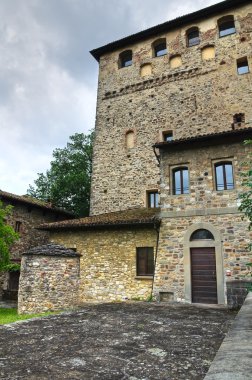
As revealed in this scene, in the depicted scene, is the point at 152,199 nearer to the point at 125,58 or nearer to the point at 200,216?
the point at 200,216

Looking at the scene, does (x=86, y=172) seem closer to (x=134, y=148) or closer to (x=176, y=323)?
(x=134, y=148)

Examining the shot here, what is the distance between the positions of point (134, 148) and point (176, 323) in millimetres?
13631

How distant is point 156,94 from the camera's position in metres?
19.5

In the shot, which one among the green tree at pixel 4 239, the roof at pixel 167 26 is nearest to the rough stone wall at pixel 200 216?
the green tree at pixel 4 239

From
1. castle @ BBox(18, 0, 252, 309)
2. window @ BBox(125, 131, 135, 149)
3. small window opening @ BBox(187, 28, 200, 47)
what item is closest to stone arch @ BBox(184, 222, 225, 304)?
castle @ BBox(18, 0, 252, 309)

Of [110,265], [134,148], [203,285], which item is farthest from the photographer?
[134,148]

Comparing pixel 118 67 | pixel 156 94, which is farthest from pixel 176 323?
pixel 118 67

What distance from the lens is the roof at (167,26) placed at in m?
18.7

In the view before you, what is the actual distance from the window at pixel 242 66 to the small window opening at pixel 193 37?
3262 millimetres

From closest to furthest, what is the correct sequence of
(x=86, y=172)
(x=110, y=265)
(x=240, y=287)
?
(x=240, y=287)
(x=110, y=265)
(x=86, y=172)

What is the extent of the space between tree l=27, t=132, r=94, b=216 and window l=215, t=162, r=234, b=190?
15270 mm

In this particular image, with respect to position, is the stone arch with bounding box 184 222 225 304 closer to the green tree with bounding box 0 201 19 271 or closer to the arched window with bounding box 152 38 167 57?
the green tree with bounding box 0 201 19 271

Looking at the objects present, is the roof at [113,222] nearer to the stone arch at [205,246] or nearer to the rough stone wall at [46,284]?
the stone arch at [205,246]

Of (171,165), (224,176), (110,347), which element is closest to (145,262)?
(171,165)
